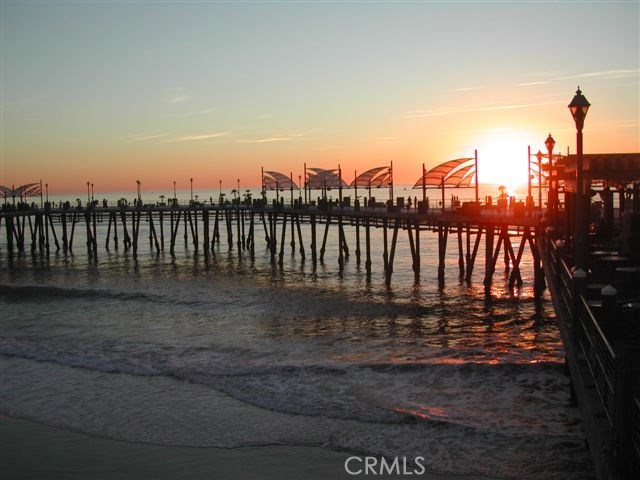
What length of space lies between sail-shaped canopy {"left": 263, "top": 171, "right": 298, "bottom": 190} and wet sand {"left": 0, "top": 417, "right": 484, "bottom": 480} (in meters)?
42.9

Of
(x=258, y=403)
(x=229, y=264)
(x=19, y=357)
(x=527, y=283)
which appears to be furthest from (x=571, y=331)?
(x=229, y=264)

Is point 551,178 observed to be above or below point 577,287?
above

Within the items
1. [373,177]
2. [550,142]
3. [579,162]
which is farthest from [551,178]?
[373,177]

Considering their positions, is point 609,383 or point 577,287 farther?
point 577,287

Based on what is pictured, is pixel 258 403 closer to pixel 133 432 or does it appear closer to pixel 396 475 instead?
pixel 133 432

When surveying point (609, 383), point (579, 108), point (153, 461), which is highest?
point (579, 108)

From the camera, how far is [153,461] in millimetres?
10609

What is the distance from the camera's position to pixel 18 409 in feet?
43.9

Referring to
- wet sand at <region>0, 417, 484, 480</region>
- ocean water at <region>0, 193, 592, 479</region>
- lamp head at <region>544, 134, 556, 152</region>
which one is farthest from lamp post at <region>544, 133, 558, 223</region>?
wet sand at <region>0, 417, 484, 480</region>

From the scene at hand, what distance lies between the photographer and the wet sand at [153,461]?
1004cm

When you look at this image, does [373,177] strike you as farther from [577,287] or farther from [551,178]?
[577,287]

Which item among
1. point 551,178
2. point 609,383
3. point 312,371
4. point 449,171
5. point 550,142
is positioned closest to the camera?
point 609,383

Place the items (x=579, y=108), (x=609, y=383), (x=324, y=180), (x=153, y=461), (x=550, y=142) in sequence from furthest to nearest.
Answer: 1. (x=324, y=180)
2. (x=550, y=142)
3. (x=579, y=108)
4. (x=153, y=461)
5. (x=609, y=383)

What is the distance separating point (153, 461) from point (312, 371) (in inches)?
216
